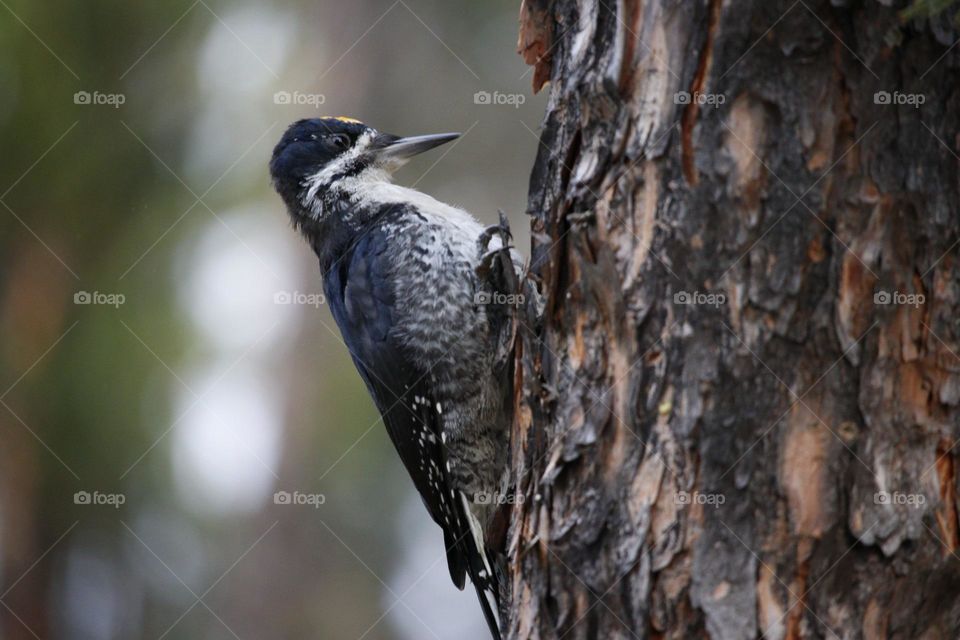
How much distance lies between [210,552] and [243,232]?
90.5 inches

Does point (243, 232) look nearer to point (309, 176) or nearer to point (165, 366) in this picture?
point (165, 366)

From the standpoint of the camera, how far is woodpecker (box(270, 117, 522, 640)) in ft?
12.3

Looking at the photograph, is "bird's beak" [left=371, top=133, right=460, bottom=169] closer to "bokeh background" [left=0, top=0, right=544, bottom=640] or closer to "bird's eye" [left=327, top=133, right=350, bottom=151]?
"bird's eye" [left=327, top=133, right=350, bottom=151]

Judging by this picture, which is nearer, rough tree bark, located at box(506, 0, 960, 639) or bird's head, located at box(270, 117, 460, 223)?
rough tree bark, located at box(506, 0, 960, 639)

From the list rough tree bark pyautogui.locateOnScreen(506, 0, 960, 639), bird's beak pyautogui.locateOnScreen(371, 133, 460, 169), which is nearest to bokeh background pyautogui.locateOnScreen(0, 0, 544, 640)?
bird's beak pyautogui.locateOnScreen(371, 133, 460, 169)

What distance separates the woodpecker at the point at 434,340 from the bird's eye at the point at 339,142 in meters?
0.23

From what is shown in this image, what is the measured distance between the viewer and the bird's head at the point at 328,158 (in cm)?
431

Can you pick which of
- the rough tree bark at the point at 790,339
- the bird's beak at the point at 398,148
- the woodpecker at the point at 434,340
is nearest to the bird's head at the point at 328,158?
the bird's beak at the point at 398,148

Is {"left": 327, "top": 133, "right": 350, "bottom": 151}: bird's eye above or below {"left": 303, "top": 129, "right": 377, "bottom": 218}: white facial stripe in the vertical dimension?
above

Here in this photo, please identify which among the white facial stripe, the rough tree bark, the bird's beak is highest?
the bird's beak

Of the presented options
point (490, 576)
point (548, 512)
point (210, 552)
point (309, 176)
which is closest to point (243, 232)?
point (210, 552)

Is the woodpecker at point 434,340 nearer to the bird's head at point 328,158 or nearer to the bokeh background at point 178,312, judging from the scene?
the bird's head at point 328,158

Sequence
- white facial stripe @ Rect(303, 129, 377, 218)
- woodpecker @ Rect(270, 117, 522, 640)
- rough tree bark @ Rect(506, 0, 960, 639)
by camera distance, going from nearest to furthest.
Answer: rough tree bark @ Rect(506, 0, 960, 639) → woodpecker @ Rect(270, 117, 522, 640) → white facial stripe @ Rect(303, 129, 377, 218)

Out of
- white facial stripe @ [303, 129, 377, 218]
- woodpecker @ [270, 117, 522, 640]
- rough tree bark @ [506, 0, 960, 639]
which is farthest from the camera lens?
white facial stripe @ [303, 129, 377, 218]
